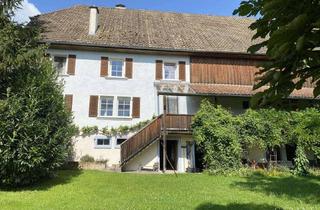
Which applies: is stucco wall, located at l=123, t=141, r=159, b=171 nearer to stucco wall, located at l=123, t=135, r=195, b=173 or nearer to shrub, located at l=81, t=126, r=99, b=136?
stucco wall, located at l=123, t=135, r=195, b=173

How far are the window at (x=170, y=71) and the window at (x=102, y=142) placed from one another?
20.7 ft

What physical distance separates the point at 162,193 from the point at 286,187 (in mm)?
6072

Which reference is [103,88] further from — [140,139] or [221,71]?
[221,71]

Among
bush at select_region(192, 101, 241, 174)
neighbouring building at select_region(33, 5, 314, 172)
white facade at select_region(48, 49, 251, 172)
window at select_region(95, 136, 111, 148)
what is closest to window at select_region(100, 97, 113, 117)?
neighbouring building at select_region(33, 5, 314, 172)

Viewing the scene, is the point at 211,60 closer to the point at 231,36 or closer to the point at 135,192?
the point at 231,36

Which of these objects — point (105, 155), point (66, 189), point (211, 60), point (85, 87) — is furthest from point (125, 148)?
point (211, 60)

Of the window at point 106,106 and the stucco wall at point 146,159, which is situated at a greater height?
the window at point 106,106

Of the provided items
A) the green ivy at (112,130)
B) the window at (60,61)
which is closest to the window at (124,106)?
the green ivy at (112,130)

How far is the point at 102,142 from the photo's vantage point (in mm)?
23859

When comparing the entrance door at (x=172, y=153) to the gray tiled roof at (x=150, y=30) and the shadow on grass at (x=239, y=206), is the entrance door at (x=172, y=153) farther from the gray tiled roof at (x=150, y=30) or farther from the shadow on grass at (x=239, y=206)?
the shadow on grass at (x=239, y=206)

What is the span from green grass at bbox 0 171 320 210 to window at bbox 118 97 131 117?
22.3 ft

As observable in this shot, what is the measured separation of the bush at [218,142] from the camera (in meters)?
20.1

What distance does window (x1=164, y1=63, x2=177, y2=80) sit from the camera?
25859mm

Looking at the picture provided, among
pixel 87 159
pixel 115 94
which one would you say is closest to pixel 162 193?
pixel 87 159
